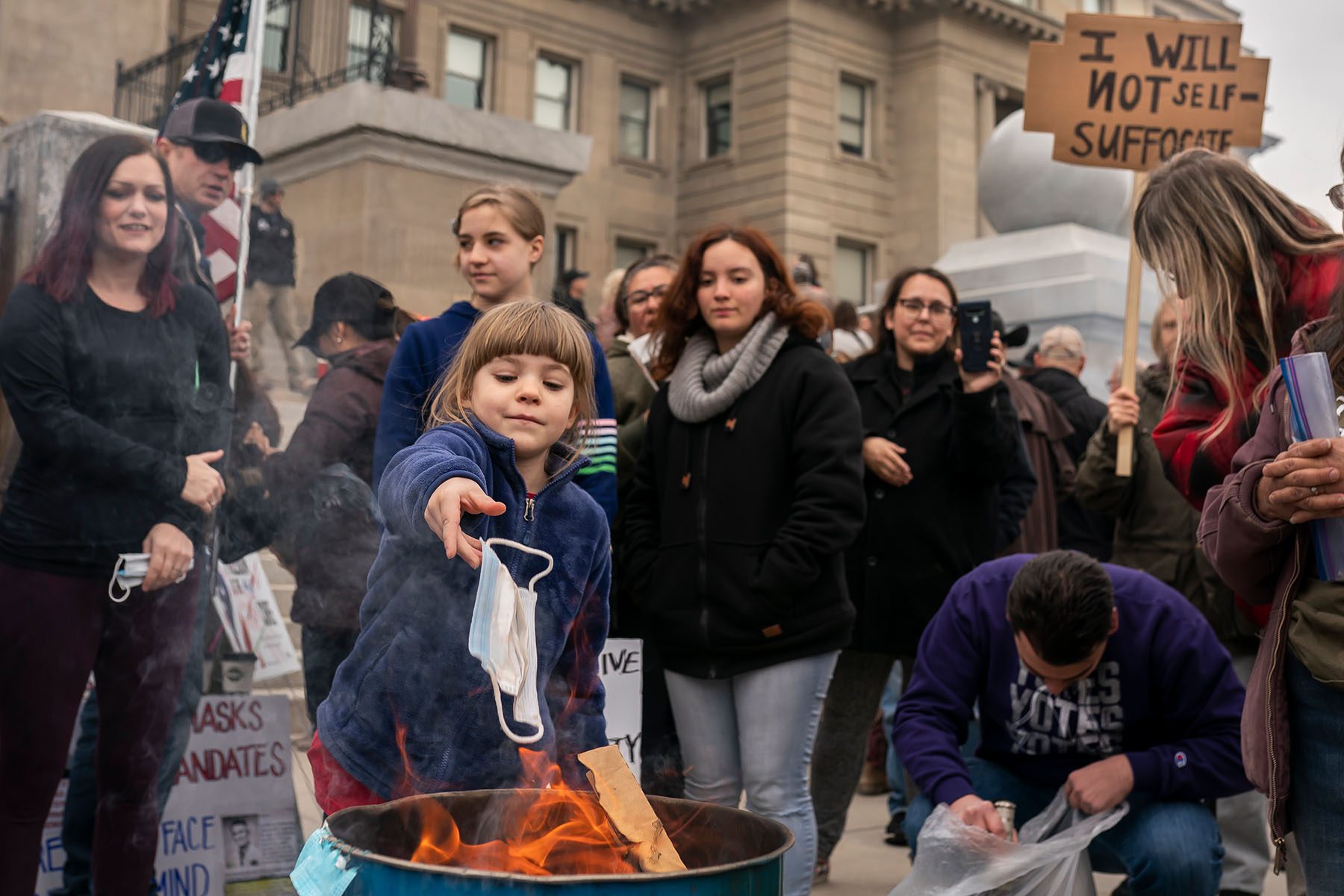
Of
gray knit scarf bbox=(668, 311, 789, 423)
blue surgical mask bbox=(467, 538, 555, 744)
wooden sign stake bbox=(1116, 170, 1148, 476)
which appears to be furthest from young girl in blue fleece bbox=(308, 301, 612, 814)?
wooden sign stake bbox=(1116, 170, 1148, 476)

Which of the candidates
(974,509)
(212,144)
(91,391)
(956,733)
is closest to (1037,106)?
(974,509)

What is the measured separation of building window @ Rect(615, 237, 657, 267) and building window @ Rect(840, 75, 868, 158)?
4858 millimetres

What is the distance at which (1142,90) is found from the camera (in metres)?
5.06

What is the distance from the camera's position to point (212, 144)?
3732 millimetres

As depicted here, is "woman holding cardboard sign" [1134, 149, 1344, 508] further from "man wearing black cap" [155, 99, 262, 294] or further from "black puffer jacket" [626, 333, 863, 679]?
"man wearing black cap" [155, 99, 262, 294]

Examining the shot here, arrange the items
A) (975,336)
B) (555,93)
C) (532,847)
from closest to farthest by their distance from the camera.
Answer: (532,847)
(975,336)
(555,93)

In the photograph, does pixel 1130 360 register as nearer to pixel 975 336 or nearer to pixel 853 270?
pixel 975 336

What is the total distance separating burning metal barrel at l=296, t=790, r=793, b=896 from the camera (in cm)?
168

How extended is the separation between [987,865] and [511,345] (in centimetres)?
164

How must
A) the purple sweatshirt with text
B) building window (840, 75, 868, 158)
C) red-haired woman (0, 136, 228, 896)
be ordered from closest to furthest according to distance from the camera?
red-haired woman (0, 136, 228, 896) < the purple sweatshirt with text < building window (840, 75, 868, 158)

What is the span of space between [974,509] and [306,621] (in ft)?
7.11

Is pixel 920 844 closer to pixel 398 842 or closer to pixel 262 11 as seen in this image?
pixel 398 842

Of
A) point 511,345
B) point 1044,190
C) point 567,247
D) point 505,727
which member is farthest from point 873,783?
point 567,247

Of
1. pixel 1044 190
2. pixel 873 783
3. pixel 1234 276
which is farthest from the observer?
pixel 1044 190
